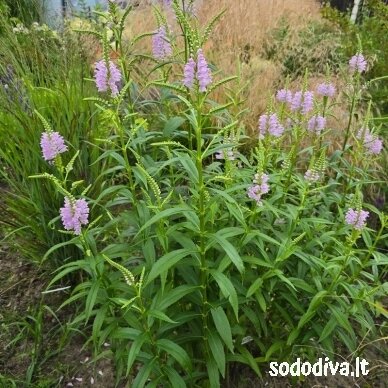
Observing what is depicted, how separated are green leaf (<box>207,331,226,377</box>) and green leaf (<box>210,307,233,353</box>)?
9cm

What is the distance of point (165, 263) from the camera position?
1.89 metres

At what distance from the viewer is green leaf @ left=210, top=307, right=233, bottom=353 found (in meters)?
1.99

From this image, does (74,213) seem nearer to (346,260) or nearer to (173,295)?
(173,295)

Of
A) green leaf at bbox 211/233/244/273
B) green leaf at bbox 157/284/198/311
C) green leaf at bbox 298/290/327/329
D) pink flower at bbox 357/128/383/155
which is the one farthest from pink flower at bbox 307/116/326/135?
green leaf at bbox 157/284/198/311

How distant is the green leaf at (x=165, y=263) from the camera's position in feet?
6.13

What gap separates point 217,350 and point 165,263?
0.52 m

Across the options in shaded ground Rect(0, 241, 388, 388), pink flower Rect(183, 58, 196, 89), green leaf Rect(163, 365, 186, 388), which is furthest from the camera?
shaded ground Rect(0, 241, 388, 388)

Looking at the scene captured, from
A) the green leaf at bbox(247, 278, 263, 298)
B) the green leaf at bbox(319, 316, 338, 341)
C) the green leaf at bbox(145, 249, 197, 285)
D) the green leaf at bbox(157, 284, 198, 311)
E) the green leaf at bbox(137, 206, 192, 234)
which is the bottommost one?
the green leaf at bbox(319, 316, 338, 341)

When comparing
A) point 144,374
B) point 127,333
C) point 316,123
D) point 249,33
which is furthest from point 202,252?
point 249,33

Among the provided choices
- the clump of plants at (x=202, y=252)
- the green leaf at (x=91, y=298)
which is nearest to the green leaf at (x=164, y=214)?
the clump of plants at (x=202, y=252)

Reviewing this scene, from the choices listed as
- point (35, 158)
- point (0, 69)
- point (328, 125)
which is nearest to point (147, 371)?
point (35, 158)

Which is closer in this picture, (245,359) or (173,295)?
(173,295)

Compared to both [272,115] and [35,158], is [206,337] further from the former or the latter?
[35,158]

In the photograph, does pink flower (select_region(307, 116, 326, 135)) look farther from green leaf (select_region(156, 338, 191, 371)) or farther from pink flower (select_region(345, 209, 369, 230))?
green leaf (select_region(156, 338, 191, 371))
